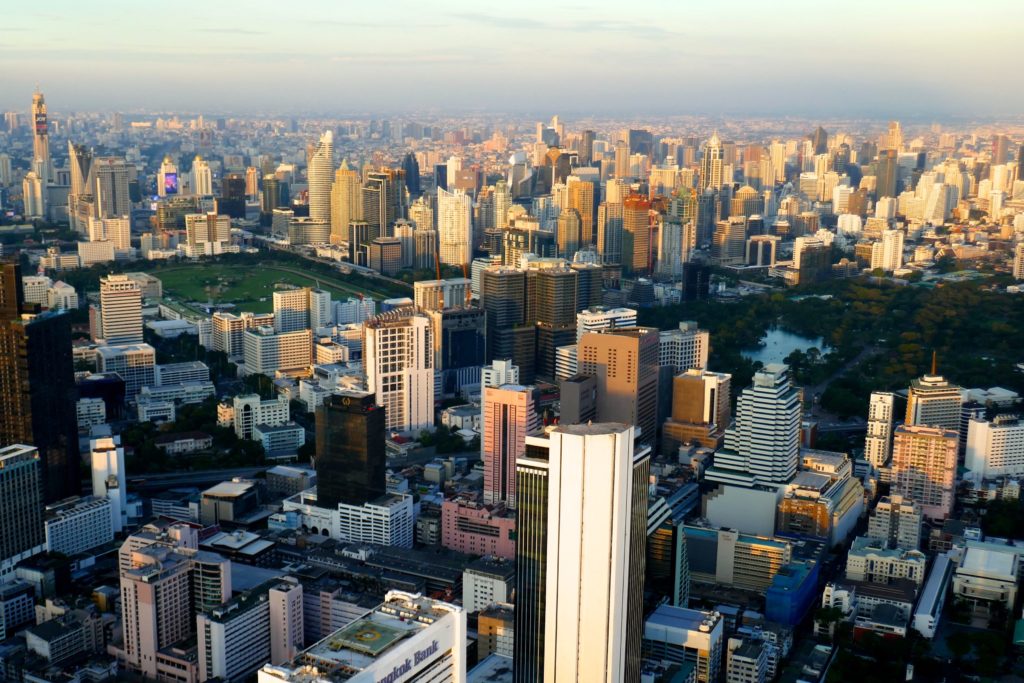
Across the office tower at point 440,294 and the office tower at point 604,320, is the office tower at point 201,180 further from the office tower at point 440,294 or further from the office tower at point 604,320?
the office tower at point 604,320

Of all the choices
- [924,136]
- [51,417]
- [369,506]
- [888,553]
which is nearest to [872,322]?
[888,553]

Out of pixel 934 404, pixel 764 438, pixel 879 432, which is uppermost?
pixel 764 438

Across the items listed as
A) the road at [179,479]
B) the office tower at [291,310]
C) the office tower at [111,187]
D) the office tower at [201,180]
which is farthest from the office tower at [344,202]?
the road at [179,479]

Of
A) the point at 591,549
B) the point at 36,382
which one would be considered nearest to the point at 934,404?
the point at 591,549

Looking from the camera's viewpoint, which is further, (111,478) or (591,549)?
(111,478)

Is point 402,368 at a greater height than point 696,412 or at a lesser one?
greater

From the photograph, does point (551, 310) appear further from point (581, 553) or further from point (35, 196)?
point (35, 196)
